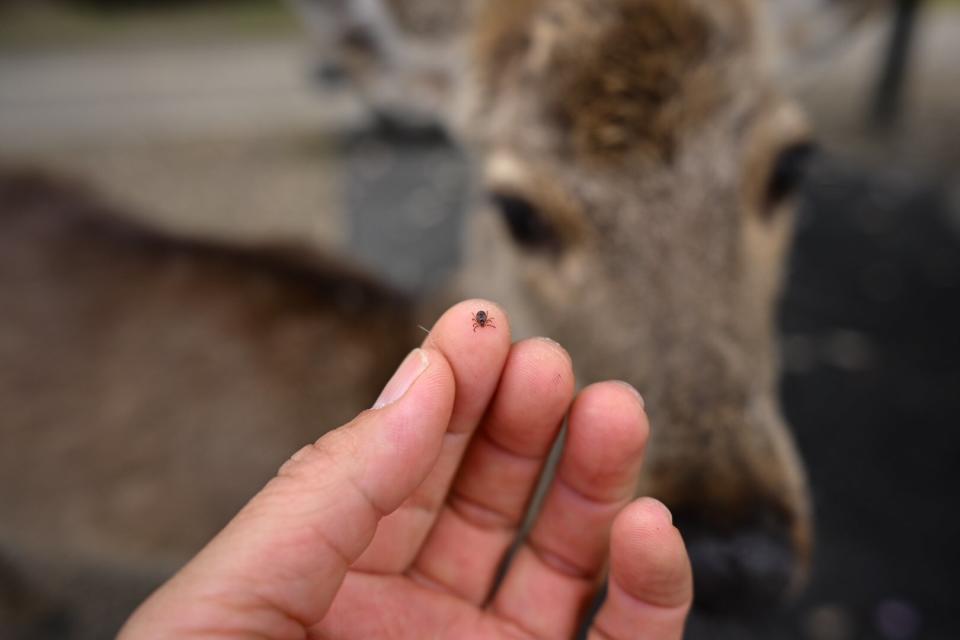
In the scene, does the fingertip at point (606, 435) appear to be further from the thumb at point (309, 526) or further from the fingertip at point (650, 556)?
the thumb at point (309, 526)

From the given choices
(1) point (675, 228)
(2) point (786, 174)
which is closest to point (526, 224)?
(1) point (675, 228)

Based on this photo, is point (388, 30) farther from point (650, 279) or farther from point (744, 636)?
point (744, 636)

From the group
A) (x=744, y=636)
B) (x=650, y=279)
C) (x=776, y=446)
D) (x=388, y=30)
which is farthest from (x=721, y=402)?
(x=388, y=30)

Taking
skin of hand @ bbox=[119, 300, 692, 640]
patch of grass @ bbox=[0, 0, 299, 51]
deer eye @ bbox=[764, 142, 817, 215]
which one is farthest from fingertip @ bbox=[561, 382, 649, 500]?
patch of grass @ bbox=[0, 0, 299, 51]

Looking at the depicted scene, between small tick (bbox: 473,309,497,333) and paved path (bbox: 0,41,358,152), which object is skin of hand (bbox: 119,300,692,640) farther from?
paved path (bbox: 0,41,358,152)

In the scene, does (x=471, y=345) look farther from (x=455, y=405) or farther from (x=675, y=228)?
(x=675, y=228)

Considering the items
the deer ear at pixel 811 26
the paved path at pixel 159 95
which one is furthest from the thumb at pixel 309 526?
the paved path at pixel 159 95
